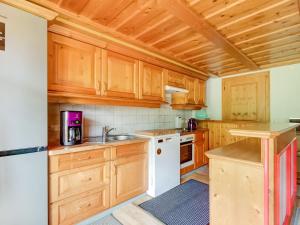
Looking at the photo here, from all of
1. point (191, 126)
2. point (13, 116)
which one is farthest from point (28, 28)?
point (191, 126)

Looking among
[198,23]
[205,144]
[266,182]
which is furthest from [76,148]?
[205,144]

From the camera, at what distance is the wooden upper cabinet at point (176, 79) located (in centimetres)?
305

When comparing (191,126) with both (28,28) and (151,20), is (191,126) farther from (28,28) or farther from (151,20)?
(28,28)

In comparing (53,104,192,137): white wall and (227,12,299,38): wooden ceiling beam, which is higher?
(227,12,299,38): wooden ceiling beam

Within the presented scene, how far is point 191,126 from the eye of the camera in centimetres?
350

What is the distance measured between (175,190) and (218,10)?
96.2 inches

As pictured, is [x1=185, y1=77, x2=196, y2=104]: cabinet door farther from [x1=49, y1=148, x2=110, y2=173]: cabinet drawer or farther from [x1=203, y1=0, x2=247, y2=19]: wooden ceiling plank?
[x1=49, y1=148, x2=110, y2=173]: cabinet drawer

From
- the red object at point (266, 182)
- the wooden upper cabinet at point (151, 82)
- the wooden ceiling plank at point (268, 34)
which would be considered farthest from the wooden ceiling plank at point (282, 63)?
the red object at point (266, 182)

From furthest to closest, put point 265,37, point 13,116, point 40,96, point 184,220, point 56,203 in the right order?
point 265,37, point 184,220, point 56,203, point 40,96, point 13,116

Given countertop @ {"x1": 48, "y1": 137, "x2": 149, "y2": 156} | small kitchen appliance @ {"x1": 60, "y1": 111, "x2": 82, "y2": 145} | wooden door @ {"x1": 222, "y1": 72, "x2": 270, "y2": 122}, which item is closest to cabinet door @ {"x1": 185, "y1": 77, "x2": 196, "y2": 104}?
wooden door @ {"x1": 222, "y1": 72, "x2": 270, "y2": 122}

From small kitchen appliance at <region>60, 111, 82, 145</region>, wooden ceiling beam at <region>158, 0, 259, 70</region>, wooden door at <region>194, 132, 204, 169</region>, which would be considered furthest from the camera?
wooden door at <region>194, 132, 204, 169</region>

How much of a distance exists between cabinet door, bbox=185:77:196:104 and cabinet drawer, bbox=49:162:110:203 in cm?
230

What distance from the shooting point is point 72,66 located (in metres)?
1.83

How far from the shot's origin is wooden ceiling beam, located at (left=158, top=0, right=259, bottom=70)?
4.87ft
